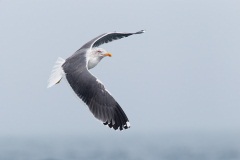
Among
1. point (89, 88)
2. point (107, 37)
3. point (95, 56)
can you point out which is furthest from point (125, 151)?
point (89, 88)

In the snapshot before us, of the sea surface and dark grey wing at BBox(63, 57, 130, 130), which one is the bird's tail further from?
the sea surface

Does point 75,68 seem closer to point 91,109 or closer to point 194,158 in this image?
point 91,109

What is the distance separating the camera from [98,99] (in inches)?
513

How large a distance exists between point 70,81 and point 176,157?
3069 centimetres

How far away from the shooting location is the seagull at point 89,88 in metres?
12.8

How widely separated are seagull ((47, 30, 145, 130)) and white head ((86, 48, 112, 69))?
0.25 m

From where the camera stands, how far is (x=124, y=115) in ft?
41.9

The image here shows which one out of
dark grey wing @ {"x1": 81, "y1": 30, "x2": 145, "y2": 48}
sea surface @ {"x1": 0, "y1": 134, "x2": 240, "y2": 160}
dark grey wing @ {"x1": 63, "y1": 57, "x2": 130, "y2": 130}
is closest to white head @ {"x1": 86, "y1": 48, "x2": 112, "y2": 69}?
dark grey wing @ {"x1": 81, "y1": 30, "x2": 145, "y2": 48}

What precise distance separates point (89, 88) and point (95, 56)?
2085mm

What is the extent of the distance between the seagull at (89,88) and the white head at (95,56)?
25 centimetres

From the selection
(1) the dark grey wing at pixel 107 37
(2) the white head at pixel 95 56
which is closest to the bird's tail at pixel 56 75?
(2) the white head at pixel 95 56

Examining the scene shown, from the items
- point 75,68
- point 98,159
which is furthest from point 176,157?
point 75,68

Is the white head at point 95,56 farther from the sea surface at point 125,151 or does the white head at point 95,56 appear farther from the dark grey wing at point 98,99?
the sea surface at point 125,151

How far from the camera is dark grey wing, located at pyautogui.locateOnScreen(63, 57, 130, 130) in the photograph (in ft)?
42.0
